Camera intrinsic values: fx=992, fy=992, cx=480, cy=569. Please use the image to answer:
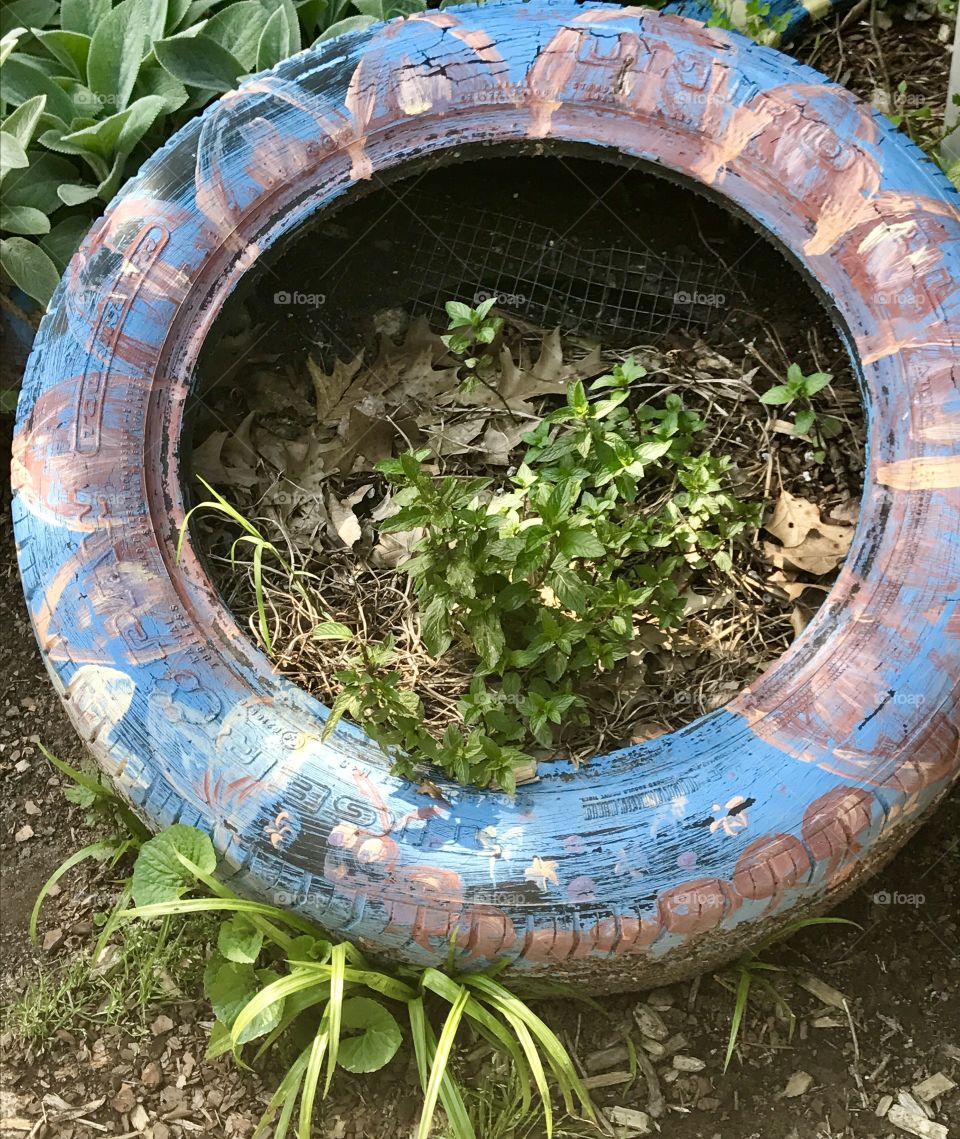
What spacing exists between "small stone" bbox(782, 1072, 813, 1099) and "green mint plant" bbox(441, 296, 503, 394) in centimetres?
129

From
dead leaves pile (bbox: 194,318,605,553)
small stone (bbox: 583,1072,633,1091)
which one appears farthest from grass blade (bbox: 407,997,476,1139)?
dead leaves pile (bbox: 194,318,605,553)

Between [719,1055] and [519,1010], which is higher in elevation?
[519,1010]

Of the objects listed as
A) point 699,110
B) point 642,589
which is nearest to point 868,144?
point 699,110

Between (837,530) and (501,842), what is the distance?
823mm

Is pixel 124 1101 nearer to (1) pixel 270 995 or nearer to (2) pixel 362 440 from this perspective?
(1) pixel 270 995

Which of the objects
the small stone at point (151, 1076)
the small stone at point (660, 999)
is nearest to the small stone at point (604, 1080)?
the small stone at point (660, 999)

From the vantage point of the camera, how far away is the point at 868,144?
143cm

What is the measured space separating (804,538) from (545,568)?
530mm

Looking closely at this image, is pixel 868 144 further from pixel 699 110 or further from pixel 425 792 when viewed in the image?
pixel 425 792

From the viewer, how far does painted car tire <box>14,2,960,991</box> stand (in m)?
1.27

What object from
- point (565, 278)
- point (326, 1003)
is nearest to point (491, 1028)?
point (326, 1003)

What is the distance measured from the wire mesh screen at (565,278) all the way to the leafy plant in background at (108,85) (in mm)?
459

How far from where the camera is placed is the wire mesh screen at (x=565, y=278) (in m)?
1.83

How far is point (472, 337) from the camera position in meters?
1.86
